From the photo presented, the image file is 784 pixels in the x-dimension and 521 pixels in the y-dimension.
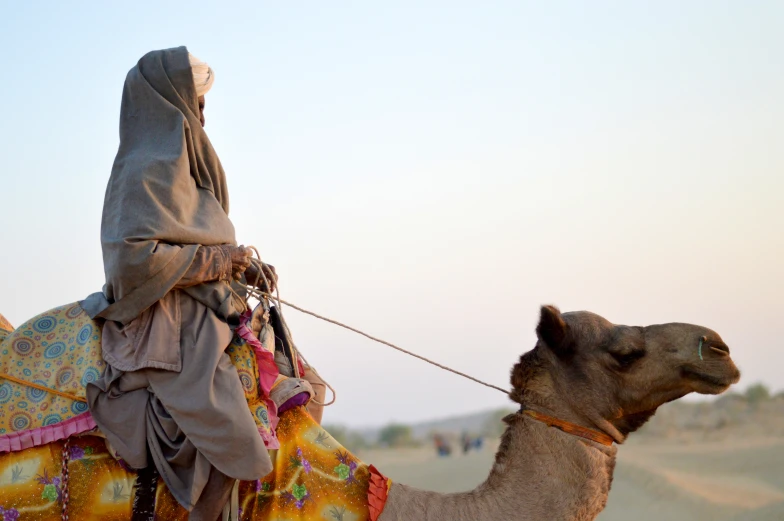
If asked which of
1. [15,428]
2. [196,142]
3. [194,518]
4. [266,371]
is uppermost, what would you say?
[196,142]

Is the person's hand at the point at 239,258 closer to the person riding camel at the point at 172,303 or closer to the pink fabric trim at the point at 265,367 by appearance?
the person riding camel at the point at 172,303

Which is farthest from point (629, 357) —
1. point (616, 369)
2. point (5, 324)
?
point (5, 324)

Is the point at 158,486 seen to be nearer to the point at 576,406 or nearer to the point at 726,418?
the point at 576,406

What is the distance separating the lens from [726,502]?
14742 millimetres

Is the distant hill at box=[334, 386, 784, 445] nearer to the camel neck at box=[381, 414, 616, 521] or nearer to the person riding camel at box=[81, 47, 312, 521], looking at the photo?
the camel neck at box=[381, 414, 616, 521]

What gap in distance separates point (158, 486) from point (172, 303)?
815 millimetres

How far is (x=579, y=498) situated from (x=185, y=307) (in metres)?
1.94

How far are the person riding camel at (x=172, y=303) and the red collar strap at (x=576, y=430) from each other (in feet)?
4.07

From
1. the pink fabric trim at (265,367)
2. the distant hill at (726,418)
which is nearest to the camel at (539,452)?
the pink fabric trim at (265,367)

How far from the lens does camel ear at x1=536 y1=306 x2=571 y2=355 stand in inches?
159

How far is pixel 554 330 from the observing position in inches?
161

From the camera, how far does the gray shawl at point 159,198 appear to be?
3.95 metres

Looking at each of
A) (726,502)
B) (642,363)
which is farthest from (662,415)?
(642,363)

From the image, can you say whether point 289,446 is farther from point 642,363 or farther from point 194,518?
point 642,363
